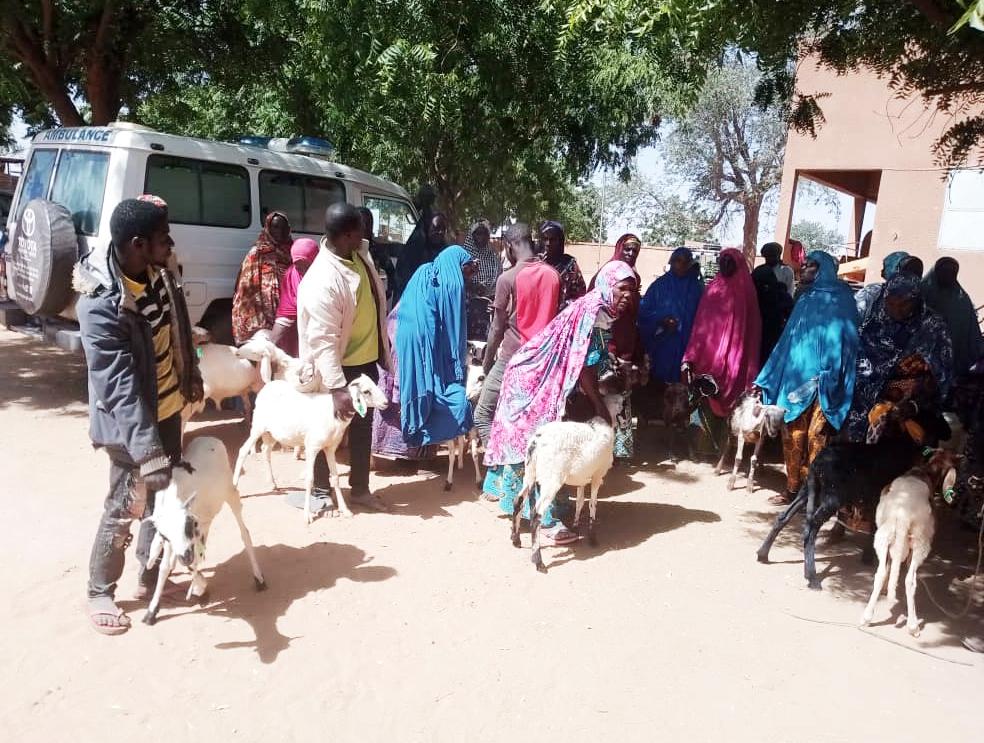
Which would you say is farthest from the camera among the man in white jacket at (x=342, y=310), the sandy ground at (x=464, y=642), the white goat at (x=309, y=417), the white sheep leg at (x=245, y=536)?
the white goat at (x=309, y=417)

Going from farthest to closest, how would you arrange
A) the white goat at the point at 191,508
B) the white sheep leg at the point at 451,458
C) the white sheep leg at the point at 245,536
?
the white sheep leg at the point at 451,458 < the white sheep leg at the point at 245,536 < the white goat at the point at 191,508

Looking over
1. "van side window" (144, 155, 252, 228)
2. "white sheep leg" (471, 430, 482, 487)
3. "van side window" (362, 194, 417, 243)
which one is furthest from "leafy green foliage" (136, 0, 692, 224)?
"white sheep leg" (471, 430, 482, 487)

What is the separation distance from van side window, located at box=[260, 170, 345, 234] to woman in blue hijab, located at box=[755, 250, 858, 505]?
4.68 meters

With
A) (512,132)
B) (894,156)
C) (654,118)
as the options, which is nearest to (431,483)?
(512,132)

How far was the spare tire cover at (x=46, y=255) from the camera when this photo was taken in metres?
5.56

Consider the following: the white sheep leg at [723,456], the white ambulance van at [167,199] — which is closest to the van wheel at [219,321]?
the white ambulance van at [167,199]

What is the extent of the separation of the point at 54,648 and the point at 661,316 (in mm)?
5316

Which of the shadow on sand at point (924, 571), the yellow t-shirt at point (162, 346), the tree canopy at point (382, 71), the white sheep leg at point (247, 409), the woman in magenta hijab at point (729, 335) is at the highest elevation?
the tree canopy at point (382, 71)

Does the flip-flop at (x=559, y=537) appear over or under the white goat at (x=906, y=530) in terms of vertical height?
under

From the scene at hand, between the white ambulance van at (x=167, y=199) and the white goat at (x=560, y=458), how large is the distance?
3709 millimetres

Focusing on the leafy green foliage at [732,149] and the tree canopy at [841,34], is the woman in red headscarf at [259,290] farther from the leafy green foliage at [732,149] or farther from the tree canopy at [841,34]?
the leafy green foliage at [732,149]

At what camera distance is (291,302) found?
18.8 ft

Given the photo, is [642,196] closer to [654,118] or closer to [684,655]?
[654,118]

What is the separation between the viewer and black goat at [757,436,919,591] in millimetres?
4047
